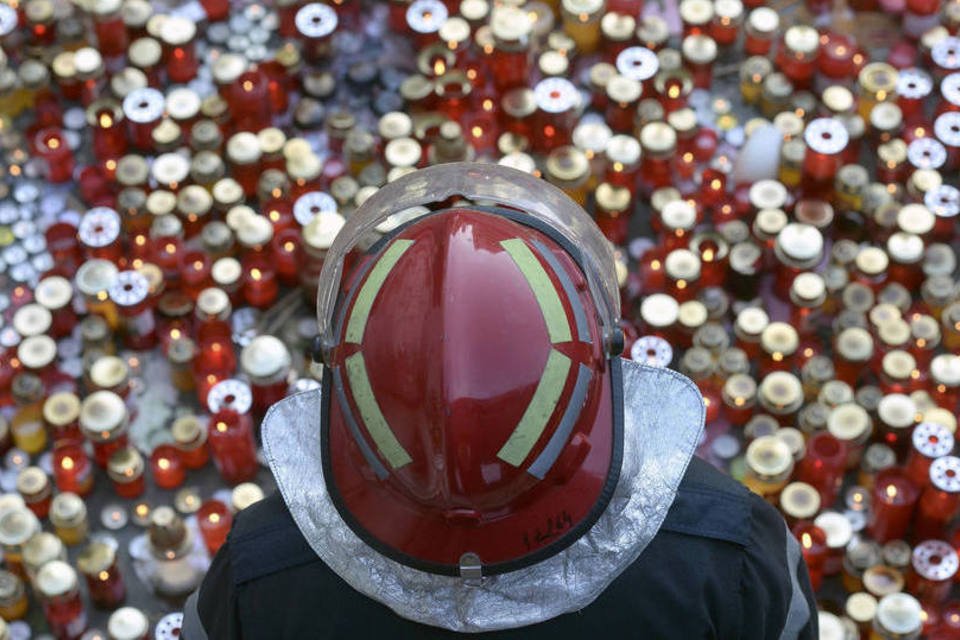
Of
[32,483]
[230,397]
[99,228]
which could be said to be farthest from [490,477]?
[99,228]

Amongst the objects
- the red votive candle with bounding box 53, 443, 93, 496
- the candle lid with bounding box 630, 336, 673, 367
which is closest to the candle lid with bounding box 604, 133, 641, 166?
the candle lid with bounding box 630, 336, 673, 367

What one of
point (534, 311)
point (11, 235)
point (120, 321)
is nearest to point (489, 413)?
point (534, 311)

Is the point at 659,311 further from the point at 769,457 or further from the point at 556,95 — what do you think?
the point at 556,95

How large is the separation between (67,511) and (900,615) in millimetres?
1439

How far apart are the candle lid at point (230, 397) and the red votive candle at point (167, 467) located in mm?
112

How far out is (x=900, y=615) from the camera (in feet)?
8.27

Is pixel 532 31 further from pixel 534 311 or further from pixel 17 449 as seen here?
pixel 534 311

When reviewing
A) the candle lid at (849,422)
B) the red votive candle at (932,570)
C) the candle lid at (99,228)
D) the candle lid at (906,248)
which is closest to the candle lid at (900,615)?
the red votive candle at (932,570)

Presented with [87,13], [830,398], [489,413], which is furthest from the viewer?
[87,13]

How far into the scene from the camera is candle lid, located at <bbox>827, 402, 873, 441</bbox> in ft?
8.89

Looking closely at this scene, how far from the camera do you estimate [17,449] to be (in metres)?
2.81

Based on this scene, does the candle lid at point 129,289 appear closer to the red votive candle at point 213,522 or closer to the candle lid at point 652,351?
the red votive candle at point 213,522

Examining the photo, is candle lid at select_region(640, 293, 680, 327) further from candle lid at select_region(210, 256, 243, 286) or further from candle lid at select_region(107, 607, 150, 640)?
candle lid at select_region(107, 607, 150, 640)

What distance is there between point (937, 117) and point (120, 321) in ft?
5.66
